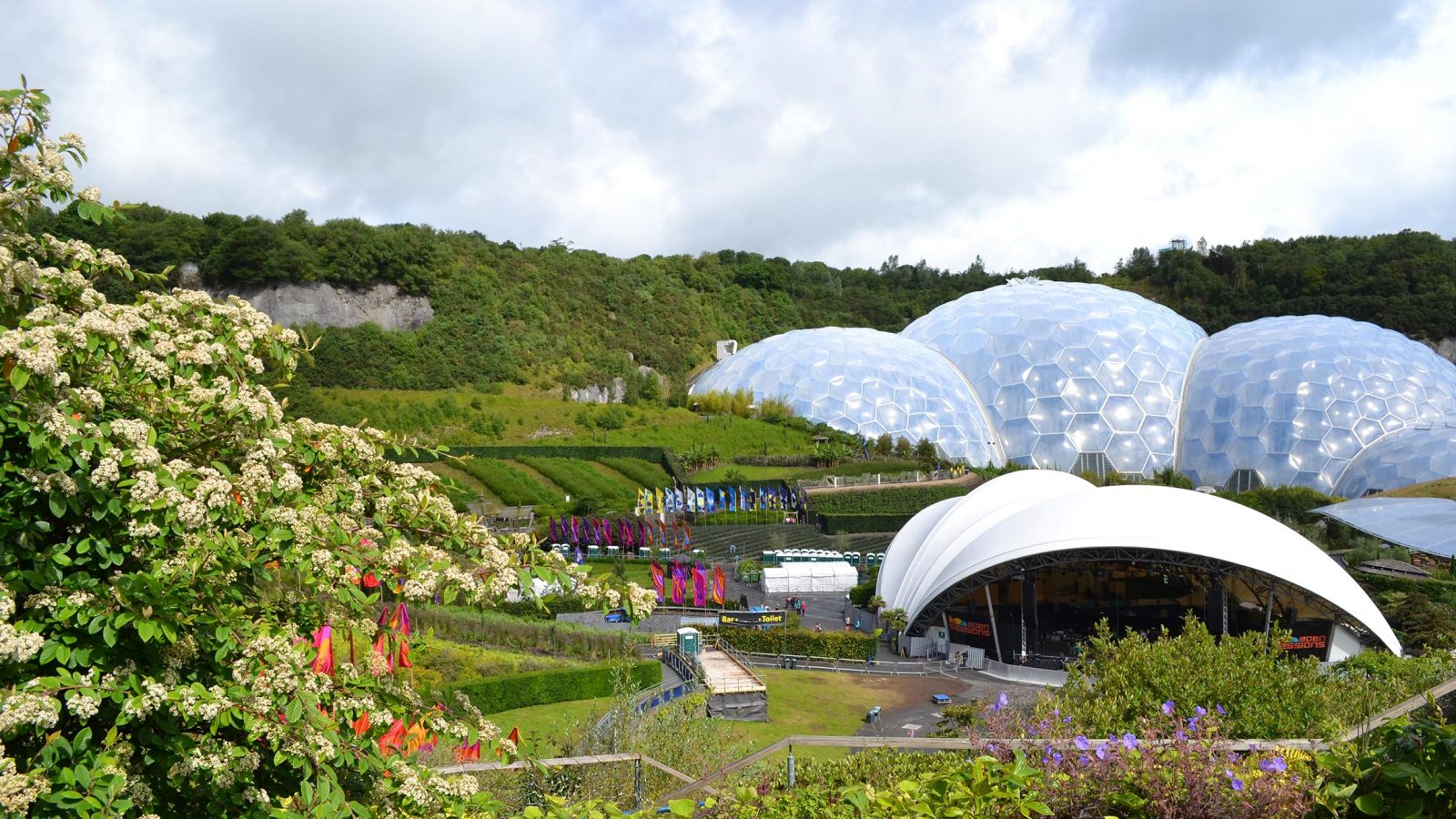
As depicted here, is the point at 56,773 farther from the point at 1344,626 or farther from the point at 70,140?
the point at 1344,626

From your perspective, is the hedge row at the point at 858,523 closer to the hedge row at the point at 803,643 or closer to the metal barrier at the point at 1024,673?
the hedge row at the point at 803,643

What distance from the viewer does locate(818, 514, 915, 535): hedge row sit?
4003 centimetres

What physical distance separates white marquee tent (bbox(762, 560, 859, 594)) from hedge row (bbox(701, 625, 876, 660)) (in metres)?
7.44

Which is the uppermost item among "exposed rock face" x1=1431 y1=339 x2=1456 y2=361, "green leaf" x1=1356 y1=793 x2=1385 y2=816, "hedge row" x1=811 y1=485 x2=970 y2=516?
"exposed rock face" x1=1431 y1=339 x2=1456 y2=361

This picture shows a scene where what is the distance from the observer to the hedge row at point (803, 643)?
23.3 metres

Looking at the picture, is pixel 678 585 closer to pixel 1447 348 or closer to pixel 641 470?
pixel 641 470

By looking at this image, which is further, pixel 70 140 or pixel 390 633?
pixel 390 633

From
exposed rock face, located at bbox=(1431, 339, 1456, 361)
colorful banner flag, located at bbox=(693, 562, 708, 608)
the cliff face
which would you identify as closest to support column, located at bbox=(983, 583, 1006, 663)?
colorful banner flag, located at bbox=(693, 562, 708, 608)

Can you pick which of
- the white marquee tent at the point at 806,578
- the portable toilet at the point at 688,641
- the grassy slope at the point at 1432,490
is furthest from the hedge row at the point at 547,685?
the grassy slope at the point at 1432,490

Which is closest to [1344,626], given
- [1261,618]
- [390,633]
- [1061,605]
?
[1261,618]

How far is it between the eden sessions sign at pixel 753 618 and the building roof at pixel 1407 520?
1990cm

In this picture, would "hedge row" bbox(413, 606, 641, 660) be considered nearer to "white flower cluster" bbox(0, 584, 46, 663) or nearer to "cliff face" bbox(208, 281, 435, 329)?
"white flower cluster" bbox(0, 584, 46, 663)

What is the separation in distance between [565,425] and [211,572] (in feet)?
166

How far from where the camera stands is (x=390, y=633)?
3.88 metres
